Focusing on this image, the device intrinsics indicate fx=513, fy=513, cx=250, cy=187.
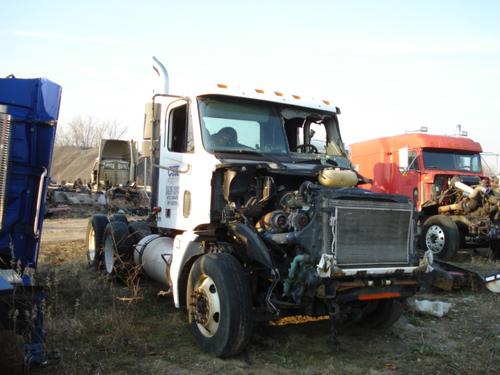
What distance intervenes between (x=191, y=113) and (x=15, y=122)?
6.72 feet

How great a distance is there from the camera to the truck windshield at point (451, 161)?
14062 millimetres

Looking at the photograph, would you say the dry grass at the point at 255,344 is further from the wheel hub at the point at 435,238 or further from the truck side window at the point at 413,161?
the truck side window at the point at 413,161

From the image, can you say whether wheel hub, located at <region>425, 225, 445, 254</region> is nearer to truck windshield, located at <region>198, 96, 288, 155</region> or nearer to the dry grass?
the dry grass

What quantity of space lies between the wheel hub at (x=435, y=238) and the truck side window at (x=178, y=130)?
24.3 feet

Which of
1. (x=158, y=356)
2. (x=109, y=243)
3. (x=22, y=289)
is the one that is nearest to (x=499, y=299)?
(x=158, y=356)

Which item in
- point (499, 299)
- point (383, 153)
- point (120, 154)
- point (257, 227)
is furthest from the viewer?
point (120, 154)

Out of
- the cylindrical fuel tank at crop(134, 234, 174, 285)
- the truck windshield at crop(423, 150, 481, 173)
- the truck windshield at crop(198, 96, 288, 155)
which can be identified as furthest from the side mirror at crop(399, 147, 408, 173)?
the cylindrical fuel tank at crop(134, 234, 174, 285)

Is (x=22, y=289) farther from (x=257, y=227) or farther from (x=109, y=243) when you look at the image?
(x=109, y=243)

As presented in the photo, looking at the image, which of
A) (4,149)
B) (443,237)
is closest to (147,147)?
(4,149)

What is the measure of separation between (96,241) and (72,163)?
2097 inches

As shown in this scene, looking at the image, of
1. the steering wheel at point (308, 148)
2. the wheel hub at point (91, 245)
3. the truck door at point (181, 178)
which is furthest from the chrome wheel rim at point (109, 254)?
the steering wheel at point (308, 148)

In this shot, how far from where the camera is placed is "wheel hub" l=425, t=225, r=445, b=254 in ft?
38.1

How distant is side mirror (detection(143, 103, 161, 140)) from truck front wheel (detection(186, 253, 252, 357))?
240 centimetres

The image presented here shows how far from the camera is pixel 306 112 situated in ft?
21.8
